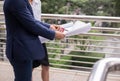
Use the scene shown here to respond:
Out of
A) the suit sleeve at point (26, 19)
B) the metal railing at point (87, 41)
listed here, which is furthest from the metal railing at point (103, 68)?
the metal railing at point (87, 41)

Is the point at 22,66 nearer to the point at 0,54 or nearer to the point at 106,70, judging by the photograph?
the point at 106,70

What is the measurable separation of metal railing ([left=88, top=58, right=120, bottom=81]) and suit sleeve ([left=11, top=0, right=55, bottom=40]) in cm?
88

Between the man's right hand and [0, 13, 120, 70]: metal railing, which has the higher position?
the man's right hand

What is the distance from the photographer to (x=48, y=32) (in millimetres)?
1918

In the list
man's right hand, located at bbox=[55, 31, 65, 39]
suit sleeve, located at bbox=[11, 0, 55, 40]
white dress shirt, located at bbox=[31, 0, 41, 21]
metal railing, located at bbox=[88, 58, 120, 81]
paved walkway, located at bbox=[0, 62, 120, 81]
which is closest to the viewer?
metal railing, located at bbox=[88, 58, 120, 81]

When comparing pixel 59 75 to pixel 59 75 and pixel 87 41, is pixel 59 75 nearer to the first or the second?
pixel 59 75

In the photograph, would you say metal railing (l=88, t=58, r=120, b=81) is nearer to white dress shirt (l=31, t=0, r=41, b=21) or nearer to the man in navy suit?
the man in navy suit

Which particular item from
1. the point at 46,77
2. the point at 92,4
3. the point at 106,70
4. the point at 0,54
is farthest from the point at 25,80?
the point at 92,4

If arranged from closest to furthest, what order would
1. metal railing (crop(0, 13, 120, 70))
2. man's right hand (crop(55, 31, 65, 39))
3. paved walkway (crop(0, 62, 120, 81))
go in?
1. man's right hand (crop(55, 31, 65, 39))
2. metal railing (crop(0, 13, 120, 70))
3. paved walkway (crop(0, 62, 120, 81))

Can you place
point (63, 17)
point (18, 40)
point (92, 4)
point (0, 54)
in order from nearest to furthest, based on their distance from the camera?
point (18, 40)
point (63, 17)
point (0, 54)
point (92, 4)

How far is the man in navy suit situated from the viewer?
6.06 ft

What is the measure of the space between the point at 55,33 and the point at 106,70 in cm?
96

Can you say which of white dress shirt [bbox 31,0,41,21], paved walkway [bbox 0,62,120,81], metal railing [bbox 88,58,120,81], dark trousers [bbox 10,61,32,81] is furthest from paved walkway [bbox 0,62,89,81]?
metal railing [bbox 88,58,120,81]

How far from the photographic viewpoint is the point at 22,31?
6.20ft
